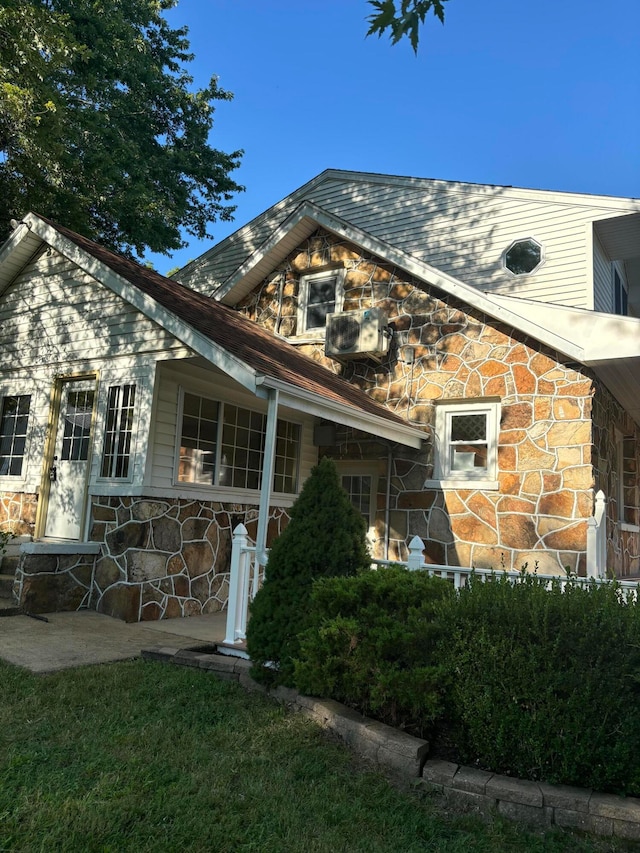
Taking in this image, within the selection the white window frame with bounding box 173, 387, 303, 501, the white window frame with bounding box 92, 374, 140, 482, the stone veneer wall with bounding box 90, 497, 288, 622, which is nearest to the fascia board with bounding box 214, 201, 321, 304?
the white window frame with bounding box 173, 387, 303, 501

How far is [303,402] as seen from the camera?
702cm

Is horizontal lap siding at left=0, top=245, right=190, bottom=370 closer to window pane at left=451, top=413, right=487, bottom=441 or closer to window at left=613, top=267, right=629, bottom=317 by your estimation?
window pane at left=451, top=413, right=487, bottom=441

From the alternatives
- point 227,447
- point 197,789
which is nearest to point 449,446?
point 227,447

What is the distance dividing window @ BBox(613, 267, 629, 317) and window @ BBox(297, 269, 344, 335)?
17.6 feet

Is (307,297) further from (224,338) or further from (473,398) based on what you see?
(224,338)

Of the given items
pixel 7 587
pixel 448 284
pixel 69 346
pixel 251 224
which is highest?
pixel 251 224

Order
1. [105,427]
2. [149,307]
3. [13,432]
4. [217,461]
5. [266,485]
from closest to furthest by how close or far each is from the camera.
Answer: [266,485] → [149,307] → [105,427] → [217,461] → [13,432]

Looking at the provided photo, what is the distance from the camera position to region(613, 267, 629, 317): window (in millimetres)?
12492

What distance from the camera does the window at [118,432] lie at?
8.27 m

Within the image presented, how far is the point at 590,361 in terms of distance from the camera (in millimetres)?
8383

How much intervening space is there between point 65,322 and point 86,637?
14.9 ft

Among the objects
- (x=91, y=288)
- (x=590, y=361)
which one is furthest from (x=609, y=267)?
(x=91, y=288)

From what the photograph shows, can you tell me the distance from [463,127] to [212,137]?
450 inches

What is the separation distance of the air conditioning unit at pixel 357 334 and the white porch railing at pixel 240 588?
449 centimetres
